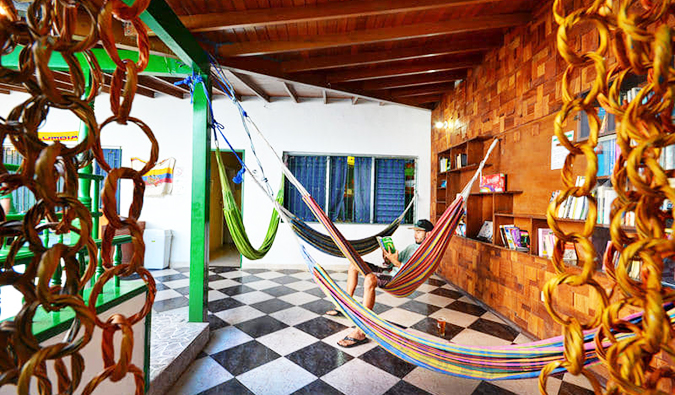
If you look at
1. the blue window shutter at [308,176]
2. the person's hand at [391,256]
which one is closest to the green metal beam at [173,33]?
the person's hand at [391,256]

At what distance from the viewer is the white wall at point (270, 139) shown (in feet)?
12.3

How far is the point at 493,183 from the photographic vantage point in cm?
247

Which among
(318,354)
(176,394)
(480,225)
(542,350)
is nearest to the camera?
(542,350)

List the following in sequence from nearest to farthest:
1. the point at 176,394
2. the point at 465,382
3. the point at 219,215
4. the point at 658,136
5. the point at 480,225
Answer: the point at 658,136, the point at 176,394, the point at 465,382, the point at 480,225, the point at 219,215

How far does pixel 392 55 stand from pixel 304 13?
3.11 ft

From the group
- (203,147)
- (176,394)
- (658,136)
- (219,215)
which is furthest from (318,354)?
(219,215)

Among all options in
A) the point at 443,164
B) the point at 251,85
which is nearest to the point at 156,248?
the point at 251,85

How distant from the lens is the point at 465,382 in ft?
4.91

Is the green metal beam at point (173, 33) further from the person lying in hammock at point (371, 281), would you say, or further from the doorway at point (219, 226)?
the doorway at point (219, 226)

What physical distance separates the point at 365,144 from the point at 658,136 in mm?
3701

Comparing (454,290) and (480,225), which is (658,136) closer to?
(480,225)

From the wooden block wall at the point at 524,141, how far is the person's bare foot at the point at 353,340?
107 centimetres

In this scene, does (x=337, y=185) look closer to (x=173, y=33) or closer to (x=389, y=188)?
(x=389, y=188)

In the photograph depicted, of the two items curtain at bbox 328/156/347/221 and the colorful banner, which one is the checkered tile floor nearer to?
curtain at bbox 328/156/347/221
